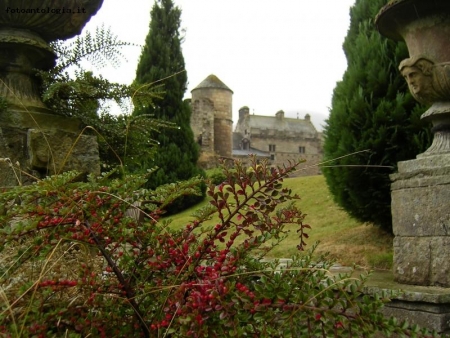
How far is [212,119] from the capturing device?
28.7 m

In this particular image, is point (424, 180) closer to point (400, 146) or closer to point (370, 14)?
point (400, 146)

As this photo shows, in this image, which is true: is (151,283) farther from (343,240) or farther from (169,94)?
(169,94)

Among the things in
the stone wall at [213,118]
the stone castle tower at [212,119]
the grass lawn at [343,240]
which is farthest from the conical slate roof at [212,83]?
the grass lawn at [343,240]

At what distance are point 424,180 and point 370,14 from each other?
4362 millimetres

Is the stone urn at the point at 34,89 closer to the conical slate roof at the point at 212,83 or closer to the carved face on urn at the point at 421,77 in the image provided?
the carved face on urn at the point at 421,77

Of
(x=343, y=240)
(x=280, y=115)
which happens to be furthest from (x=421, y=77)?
(x=280, y=115)

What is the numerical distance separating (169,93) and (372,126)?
1178 cm

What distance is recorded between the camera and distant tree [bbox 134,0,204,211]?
51.8ft

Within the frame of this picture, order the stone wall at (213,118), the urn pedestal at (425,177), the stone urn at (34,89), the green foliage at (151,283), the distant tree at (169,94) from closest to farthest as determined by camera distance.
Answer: the green foliage at (151,283), the stone urn at (34,89), the urn pedestal at (425,177), the distant tree at (169,94), the stone wall at (213,118)

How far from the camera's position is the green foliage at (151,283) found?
1.12m

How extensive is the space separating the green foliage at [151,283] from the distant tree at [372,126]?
164 inches

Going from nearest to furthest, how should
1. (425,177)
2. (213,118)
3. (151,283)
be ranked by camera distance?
(151,283)
(425,177)
(213,118)

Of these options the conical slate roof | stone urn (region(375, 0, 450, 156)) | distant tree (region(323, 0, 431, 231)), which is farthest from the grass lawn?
the conical slate roof

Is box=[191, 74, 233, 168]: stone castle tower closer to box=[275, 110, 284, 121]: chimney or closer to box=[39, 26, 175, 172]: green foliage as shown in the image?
box=[275, 110, 284, 121]: chimney
